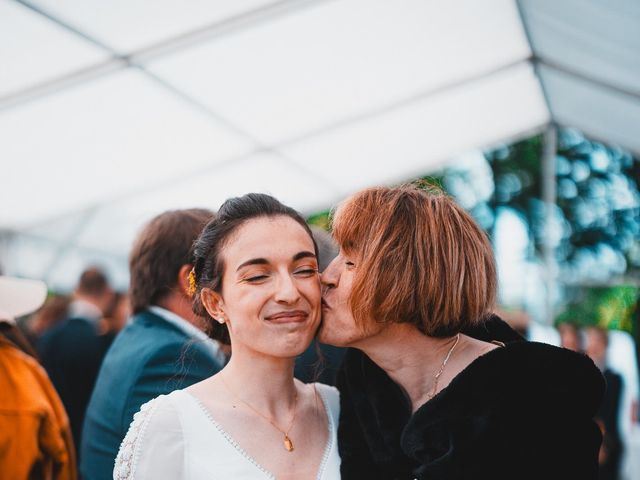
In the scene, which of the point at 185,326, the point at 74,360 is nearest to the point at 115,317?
the point at 74,360

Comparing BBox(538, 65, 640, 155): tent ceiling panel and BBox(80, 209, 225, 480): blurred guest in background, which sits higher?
BBox(538, 65, 640, 155): tent ceiling panel

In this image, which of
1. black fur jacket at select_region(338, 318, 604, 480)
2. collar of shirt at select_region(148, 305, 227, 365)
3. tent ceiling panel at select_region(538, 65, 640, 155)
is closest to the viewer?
black fur jacket at select_region(338, 318, 604, 480)

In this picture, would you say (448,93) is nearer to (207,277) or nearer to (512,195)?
(207,277)

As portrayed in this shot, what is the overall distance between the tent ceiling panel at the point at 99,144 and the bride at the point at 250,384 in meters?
2.74

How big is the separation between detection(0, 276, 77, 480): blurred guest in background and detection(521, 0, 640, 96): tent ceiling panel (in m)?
3.56

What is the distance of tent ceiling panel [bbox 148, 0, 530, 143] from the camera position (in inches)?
177

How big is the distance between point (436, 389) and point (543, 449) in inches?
13.4

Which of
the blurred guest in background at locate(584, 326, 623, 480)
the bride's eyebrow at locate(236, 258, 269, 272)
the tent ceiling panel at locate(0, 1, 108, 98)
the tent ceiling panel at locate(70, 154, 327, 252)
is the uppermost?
the tent ceiling panel at locate(0, 1, 108, 98)

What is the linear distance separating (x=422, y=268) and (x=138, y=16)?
8.44 feet

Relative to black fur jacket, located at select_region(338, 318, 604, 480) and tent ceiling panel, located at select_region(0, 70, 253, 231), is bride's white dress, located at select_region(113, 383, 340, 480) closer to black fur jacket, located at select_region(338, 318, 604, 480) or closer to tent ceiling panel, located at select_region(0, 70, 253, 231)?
black fur jacket, located at select_region(338, 318, 604, 480)

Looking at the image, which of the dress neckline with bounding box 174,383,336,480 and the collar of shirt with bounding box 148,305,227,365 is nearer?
the dress neckline with bounding box 174,383,336,480

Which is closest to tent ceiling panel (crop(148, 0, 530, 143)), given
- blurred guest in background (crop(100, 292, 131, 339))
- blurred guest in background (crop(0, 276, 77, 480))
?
blurred guest in background (crop(100, 292, 131, 339))

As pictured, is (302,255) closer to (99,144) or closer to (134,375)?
(134,375)

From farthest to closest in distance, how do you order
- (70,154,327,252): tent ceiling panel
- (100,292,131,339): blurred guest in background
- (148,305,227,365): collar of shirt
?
(70,154,327,252): tent ceiling panel
(100,292,131,339): blurred guest in background
(148,305,227,365): collar of shirt
